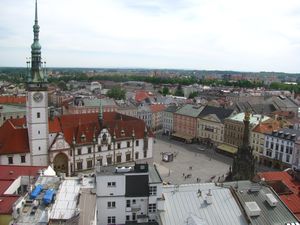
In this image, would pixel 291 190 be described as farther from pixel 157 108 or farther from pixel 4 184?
pixel 157 108

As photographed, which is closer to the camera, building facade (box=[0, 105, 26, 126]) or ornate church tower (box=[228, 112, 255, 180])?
ornate church tower (box=[228, 112, 255, 180])

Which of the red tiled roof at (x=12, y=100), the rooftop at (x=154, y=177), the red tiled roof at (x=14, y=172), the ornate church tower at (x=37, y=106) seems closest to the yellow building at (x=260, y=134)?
the ornate church tower at (x=37, y=106)

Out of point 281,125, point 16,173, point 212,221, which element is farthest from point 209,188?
point 281,125

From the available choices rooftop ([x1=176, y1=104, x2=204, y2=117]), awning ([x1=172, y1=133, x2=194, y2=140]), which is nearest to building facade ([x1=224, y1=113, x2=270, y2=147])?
awning ([x1=172, y1=133, x2=194, y2=140])

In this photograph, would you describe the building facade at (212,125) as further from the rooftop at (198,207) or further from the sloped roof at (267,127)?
the rooftop at (198,207)

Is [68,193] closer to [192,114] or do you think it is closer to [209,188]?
[209,188]

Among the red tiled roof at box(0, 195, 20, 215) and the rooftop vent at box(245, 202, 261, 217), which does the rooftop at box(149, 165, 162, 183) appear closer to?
the rooftop vent at box(245, 202, 261, 217)
